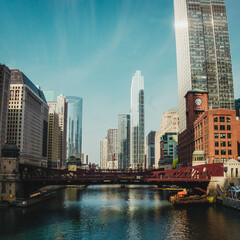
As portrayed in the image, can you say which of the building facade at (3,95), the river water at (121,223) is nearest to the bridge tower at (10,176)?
the river water at (121,223)

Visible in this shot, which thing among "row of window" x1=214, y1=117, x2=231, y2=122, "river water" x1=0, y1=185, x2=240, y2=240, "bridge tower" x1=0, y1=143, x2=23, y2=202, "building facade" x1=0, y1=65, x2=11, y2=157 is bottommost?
"river water" x1=0, y1=185, x2=240, y2=240

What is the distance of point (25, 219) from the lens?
65000 millimetres

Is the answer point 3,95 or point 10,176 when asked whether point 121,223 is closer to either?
point 10,176

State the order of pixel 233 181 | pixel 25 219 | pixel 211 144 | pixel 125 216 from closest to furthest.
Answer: pixel 25 219 → pixel 125 216 → pixel 233 181 → pixel 211 144

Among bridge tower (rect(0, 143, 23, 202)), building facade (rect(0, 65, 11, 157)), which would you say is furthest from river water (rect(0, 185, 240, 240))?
building facade (rect(0, 65, 11, 157))

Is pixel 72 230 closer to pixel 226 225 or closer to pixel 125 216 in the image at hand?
pixel 125 216

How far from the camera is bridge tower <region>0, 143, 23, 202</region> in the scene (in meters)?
85.6

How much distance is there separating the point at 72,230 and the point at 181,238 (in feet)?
72.5

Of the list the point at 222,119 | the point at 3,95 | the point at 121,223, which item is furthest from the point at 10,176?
the point at 222,119

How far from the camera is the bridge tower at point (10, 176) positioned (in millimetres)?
85625

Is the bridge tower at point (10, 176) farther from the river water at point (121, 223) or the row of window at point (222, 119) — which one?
the row of window at point (222, 119)

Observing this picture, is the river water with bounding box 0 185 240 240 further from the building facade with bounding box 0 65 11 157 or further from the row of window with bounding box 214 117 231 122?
the building facade with bounding box 0 65 11 157

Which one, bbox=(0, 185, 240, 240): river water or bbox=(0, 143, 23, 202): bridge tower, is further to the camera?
bbox=(0, 143, 23, 202): bridge tower

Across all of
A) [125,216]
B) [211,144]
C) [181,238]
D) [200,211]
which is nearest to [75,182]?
[125,216]
